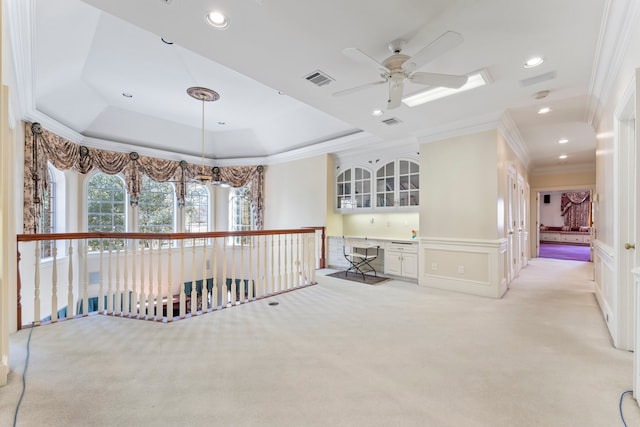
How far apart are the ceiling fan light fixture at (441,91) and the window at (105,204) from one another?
19.8 ft

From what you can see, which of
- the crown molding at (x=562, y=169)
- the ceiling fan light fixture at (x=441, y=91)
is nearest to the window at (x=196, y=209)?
the ceiling fan light fixture at (x=441, y=91)

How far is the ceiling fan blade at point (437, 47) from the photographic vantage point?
186 cm

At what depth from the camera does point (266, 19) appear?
214cm

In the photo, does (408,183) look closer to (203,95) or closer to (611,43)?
(611,43)

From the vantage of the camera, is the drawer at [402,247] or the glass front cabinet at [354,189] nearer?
the drawer at [402,247]

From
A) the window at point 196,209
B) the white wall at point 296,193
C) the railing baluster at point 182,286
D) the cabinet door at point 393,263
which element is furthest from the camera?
the window at point 196,209

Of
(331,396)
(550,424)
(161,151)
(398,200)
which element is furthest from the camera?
(161,151)

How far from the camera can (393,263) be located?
5.37m

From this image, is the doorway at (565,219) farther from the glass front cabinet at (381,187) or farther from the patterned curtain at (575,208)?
the glass front cabinet at (381,187)

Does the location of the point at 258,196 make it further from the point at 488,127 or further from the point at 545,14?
the point at 545,14

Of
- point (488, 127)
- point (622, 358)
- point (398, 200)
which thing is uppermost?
point (488, 127)

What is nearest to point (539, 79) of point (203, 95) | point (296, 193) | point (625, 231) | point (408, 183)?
point (625, 231)

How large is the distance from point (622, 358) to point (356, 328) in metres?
2.26

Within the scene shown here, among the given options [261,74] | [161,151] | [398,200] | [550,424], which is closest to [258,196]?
[161,151]
